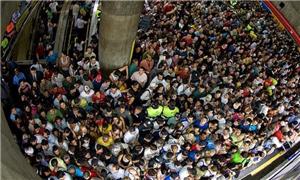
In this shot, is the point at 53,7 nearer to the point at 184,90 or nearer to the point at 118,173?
the point at 184,90

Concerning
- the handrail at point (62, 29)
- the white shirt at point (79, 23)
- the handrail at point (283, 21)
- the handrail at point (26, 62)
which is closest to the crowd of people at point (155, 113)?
the handrail at point (26, 62)

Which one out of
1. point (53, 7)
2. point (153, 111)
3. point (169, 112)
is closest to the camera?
point (153, 111)

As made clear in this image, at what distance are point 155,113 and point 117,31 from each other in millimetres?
1938

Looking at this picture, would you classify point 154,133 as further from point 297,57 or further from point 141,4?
point 297,57

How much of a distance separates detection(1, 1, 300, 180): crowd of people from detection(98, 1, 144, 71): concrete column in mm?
290

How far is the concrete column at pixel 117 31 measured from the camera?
8547 millimetres

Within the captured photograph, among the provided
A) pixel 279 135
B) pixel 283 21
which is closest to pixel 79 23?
pixel 279 135

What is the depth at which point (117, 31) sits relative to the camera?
905cm

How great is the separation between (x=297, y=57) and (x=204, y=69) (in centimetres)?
576

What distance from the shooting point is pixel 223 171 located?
818 centimetres

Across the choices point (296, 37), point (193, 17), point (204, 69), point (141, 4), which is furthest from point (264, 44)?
point (141, 4)

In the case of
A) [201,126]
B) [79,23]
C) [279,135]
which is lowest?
[279,135]

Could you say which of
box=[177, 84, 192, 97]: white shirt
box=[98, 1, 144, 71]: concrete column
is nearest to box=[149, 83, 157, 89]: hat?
box=[177, 84, 192, 97]: white shirt

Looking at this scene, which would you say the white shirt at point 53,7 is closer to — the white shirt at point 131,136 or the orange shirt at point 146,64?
the orange shirt at point 146,64
